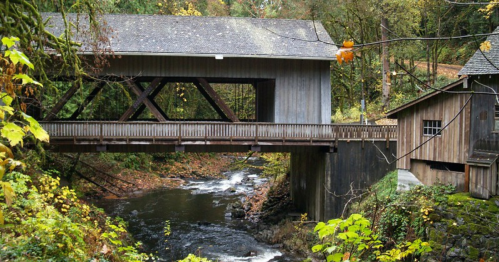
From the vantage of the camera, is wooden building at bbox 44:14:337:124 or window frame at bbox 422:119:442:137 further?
wooden building at bbox 44:14:337:124

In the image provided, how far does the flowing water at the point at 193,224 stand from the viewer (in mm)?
15430

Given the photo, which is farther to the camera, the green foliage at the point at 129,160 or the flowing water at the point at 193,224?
the green foliage at the point at 129,160

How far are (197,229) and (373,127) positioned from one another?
8.38 metres

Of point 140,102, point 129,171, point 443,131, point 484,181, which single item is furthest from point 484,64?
point 129,171

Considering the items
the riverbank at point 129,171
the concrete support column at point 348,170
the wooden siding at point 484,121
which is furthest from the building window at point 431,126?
the riverbank at point 129,171

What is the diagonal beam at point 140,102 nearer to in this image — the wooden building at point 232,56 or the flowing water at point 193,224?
the wooden building at point 232,56

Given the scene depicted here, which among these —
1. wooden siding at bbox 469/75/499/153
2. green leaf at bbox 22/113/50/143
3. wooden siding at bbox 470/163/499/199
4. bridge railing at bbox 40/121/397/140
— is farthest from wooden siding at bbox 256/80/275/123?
green leaf at bbox 22/113/50/143

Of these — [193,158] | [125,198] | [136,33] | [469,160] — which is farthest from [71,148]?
[193,158]

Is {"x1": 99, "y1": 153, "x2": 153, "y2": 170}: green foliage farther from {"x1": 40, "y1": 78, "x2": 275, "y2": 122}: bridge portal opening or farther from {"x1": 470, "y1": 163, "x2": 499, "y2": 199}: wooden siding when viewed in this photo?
{"x1": 470, "y1": 163, "x2": 499, "y2": 199}: wooden siding

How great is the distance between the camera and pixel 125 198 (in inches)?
922

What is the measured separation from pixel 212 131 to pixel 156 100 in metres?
18.4

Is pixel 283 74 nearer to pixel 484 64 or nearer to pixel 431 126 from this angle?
pixel 431 126

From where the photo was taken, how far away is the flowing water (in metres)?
15.4

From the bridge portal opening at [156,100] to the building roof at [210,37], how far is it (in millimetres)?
1504
